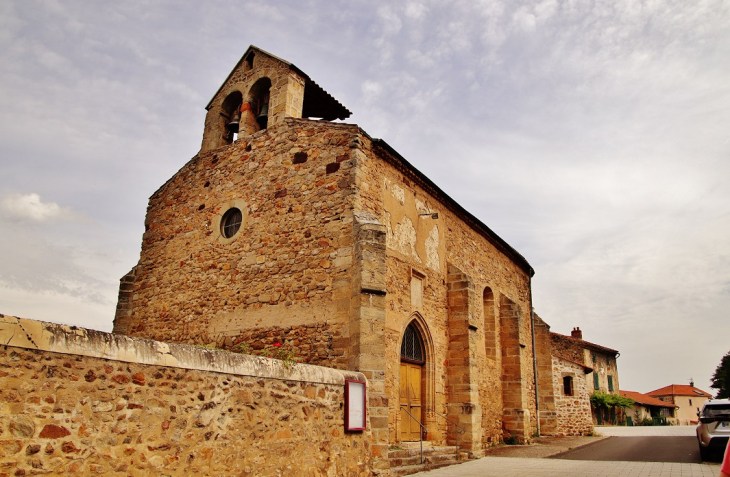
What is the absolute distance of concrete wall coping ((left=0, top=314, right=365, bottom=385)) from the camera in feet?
14.6

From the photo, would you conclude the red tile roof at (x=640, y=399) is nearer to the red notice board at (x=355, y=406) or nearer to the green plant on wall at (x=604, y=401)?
the green plant on wall at (x=604, y=401)

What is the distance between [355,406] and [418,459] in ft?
10.6

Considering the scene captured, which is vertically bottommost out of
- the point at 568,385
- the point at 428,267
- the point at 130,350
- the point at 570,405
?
the point at 570,405

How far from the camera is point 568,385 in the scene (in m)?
22.6

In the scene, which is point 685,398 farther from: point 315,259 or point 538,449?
point 315,259

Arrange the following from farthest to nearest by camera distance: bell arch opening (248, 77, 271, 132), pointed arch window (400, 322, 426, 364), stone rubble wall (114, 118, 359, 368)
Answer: bell arch opening (248, 77, 271, 132) < pointed arch window (400, 322, 426, 364) < stone rubble wall (114, 118, 359, 368)

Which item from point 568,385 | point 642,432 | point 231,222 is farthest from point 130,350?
point 642,432

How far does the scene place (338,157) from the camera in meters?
11.3

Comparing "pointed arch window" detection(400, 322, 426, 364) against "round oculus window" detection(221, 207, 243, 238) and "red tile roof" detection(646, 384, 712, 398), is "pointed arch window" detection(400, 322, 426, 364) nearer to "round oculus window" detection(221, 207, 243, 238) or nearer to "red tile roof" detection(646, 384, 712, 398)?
"round oculus window" detection(221, 207, 243, 238)

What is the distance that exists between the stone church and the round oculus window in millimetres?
38

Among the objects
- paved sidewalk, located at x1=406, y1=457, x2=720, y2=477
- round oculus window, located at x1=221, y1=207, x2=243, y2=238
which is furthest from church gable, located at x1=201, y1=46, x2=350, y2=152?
paved sidewalk, located at x1=406, y1=457, x2=720, y2=477

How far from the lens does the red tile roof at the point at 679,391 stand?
6894 centimetres

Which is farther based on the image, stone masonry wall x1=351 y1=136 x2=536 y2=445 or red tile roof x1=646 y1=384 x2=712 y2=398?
red tile roof x1=646 y1=384 x2=712 y2=398

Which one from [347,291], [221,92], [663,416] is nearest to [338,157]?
[347,291]
